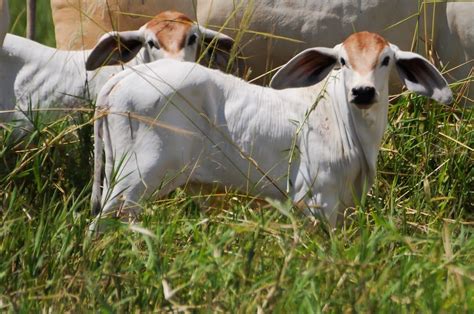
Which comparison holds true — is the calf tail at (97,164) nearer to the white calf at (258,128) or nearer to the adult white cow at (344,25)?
the white calf at (258,128)

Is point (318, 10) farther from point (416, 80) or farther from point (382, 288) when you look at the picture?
point (382, 288)

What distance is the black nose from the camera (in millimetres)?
5879

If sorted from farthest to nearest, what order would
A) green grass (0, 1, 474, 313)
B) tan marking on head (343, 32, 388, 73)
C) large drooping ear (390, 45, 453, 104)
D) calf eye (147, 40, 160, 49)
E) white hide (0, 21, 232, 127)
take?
1. white hide (0, 21, 232, 127)
2. calf eye (147, 40, 160, 49)
3. large drooping ear (390, 45, 453, 104)
4. tan marking on head (343, 32, 388, 73)
5. green grass (0, 1, 474, 313)

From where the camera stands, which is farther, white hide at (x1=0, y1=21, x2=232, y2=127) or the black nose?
white hide at (x1=0, y1=21, x2=232, y2=127)

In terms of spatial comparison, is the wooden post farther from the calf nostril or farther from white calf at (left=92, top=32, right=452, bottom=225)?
the calf nostril

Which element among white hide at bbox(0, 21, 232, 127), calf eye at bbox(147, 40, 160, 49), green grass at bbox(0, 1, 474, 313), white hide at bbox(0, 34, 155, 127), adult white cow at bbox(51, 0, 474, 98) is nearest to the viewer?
green grass at bbox(0, 1, 474, 313)

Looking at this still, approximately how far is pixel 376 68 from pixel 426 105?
1.18m

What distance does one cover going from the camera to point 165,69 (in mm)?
6008

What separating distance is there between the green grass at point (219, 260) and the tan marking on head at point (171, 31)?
86 centimetres

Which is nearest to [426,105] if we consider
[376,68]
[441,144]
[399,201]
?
[441,144]

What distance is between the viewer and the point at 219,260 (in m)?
4.77

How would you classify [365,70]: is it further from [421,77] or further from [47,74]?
[47,74]

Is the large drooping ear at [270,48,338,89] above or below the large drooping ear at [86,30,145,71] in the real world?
above

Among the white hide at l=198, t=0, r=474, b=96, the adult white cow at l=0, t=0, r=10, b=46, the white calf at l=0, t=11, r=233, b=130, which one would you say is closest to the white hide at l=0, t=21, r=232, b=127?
the white calf at l=0, t=11, r=233, b=130
